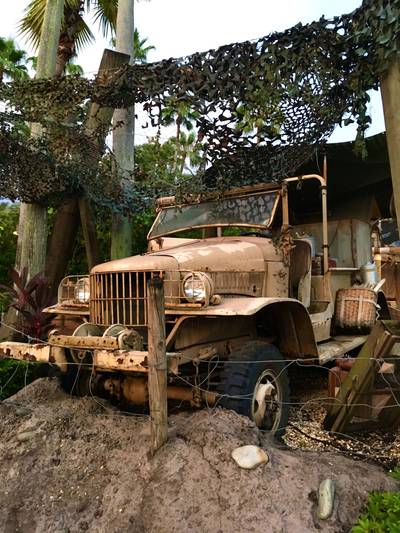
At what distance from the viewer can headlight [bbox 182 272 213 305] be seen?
11.7 feet

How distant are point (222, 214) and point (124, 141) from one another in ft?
12.6

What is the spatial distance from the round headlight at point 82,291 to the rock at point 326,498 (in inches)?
102

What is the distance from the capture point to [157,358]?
3.02 meters

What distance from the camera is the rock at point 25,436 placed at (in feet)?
11.8

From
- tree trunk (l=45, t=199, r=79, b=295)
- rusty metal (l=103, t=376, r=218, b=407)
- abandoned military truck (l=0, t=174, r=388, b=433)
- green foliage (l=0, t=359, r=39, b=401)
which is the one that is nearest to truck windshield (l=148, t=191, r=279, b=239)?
abandoned military truck (l=0, t=174, r=388, b=433)

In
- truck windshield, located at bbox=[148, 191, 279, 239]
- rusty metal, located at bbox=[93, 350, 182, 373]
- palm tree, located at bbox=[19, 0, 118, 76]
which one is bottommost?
rusty metal, located at bbox=[93, 350, 182, 373]

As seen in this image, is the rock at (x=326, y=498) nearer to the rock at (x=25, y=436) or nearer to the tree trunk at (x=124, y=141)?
Answer: the rock at (x=25, y=436)

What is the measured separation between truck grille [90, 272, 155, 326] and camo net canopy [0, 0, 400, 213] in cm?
190

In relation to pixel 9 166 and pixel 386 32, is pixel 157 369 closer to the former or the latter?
pixel 386 32

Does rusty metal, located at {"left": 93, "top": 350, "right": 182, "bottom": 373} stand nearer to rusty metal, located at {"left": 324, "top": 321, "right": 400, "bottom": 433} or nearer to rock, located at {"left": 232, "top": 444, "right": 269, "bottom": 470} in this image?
rock, located at {"left": 232, "top": 444, "right": 269, "bottom": 470}

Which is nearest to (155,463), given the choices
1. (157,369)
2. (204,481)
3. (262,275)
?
(204,481)

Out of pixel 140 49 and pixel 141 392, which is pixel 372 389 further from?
pixel 140 49

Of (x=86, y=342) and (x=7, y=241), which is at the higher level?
(x=7, y=241)

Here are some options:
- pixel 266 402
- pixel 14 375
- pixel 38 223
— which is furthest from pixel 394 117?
pixel 38 223
